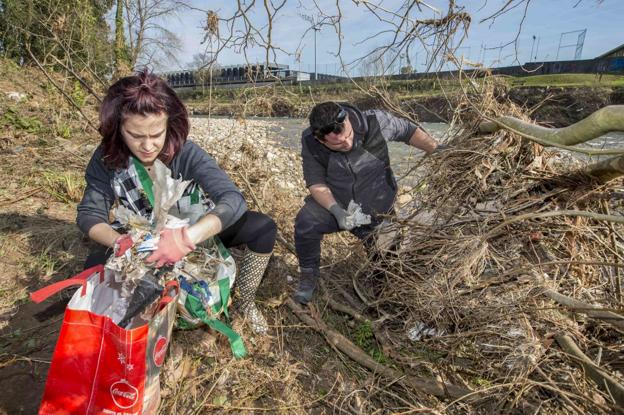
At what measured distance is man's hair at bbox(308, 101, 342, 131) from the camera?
2158mm

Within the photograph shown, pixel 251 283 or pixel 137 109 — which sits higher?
pixel 137 109

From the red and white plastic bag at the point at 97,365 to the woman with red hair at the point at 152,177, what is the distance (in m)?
0.26

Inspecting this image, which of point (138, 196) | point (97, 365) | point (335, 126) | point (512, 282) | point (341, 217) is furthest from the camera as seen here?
point (341, 217)

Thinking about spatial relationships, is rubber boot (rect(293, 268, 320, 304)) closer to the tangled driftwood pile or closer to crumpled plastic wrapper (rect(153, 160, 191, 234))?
the tangled driftwood pile

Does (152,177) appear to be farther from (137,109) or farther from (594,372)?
(594,372)

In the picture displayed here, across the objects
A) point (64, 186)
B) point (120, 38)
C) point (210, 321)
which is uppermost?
point (120, 38)

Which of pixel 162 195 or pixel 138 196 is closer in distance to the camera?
pixel 162 195

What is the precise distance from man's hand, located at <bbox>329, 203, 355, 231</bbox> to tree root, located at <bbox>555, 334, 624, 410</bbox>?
48.2 inches

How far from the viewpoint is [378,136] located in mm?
2426

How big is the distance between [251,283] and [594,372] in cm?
160

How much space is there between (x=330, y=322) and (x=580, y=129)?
165cm

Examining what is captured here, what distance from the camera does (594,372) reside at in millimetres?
1383

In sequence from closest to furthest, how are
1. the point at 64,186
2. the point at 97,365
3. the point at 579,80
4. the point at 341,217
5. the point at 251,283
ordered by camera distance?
1. the point at 97,365
2. the point at 251,283
3. the point at 341,217
4. the point at 64,186
5. the point at 579,80

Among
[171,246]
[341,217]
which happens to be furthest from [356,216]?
[171,246]
